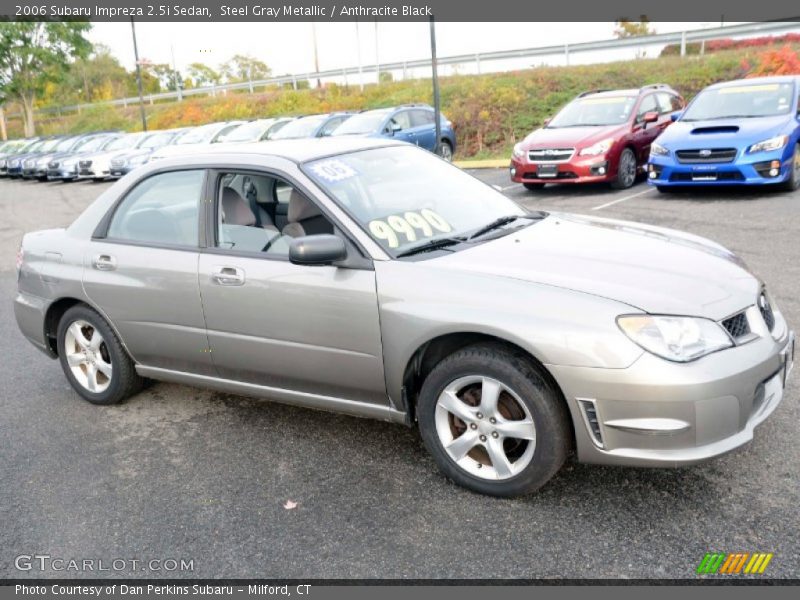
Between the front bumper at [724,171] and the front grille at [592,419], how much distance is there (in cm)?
849

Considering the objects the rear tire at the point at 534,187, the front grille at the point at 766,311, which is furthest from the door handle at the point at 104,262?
the rear tire at the point at 534,187

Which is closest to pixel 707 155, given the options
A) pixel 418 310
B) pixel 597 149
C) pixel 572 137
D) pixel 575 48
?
pixel 597 149

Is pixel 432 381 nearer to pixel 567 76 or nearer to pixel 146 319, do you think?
pixel 146 319

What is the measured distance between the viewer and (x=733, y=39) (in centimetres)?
2369

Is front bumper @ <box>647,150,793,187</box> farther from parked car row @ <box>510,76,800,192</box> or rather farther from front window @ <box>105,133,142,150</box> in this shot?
front window @ <box>105,133,142,150</box>

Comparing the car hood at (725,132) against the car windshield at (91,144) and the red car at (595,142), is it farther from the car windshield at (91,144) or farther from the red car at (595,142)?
the car windshield at (91,144)

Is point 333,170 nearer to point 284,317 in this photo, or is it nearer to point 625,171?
point 284,317

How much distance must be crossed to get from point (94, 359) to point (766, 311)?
12.9 feet

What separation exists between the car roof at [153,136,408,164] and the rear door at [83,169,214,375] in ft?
0.71

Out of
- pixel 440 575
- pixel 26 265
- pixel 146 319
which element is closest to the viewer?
pixel 440 575

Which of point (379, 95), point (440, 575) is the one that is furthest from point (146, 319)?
point (379, 95)

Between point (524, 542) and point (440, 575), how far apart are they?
40 centimetres

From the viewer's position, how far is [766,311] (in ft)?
11.9

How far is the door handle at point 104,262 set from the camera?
15.3 ft
